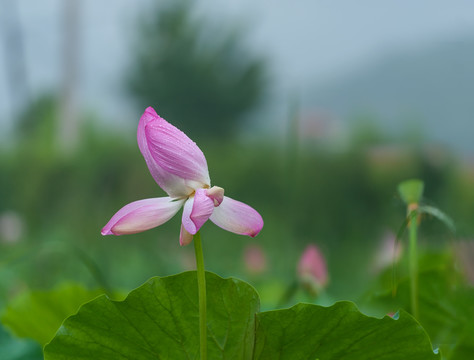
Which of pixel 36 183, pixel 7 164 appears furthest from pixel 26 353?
pixel 7 164

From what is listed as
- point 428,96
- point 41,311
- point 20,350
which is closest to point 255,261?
point 41,311

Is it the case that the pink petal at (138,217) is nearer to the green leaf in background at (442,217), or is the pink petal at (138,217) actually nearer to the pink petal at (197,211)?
the pink petal at (197,211)

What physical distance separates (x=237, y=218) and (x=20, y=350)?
17cm

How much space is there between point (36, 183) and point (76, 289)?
4114 millimetres

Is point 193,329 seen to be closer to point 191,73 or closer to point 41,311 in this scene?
point 41,311

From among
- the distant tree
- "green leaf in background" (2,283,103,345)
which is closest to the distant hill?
the distant tree

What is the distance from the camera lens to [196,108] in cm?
782

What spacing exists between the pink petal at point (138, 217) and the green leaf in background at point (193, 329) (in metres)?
0.04

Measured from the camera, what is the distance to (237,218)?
245 millimetres

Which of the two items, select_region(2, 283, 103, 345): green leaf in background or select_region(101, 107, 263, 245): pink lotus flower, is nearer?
select_region(101, 107, 263, 245): pink lotus flower

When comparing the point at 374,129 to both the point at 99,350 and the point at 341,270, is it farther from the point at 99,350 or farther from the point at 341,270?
the point at 99,350

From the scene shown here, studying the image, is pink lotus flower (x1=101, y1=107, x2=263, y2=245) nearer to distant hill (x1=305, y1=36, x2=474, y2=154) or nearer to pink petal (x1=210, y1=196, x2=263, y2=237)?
pink petal (x1=210, y1=196, x2=263, y2=237)

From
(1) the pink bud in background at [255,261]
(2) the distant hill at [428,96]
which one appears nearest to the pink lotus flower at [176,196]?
(1) the pink bud in background at [255,261]

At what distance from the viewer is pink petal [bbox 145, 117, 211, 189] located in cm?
25
